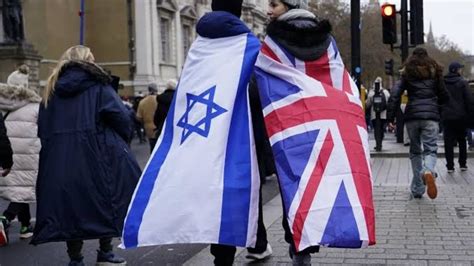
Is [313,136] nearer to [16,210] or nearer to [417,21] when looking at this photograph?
[16,210]

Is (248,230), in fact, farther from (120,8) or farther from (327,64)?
(120,8)

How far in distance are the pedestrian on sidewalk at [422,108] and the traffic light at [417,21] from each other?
26.7 feet

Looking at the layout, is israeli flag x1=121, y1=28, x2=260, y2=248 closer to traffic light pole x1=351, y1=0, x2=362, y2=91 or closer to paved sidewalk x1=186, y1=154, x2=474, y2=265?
paved sidewalk x1=186, y1=154, x2=474, y2=265

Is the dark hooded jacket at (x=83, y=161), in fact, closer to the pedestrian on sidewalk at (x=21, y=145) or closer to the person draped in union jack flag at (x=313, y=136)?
the person draped in union jack flag at (x=313, y=136)

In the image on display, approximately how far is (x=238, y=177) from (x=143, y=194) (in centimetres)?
58

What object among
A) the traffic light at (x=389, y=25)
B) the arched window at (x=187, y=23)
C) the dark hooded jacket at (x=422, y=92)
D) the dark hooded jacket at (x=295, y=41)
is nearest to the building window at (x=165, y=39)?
the arched window at (x=187, y=23)

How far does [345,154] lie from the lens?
432 cm

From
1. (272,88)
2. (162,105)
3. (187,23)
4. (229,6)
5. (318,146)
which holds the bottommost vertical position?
(318,146)

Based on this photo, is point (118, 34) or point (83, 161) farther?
point (118, 34)

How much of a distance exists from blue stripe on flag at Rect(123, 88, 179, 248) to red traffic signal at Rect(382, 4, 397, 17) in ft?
44.9

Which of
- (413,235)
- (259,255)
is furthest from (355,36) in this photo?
(259,255)

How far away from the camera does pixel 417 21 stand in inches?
690

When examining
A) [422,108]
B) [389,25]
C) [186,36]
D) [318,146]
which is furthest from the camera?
[186,36]

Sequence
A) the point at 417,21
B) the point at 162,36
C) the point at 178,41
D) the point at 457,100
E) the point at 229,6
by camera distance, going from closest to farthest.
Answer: the point at 229,6, the point at 457,100, the point at 417,21, the point at 162,36, the point at 178,41
